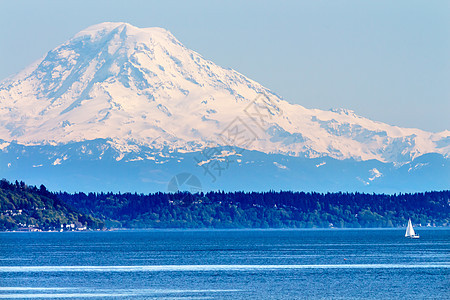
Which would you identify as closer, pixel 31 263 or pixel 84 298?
pixel 84 298

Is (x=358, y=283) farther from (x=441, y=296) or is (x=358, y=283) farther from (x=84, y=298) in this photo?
(x=84, y=298)

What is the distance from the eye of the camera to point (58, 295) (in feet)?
430

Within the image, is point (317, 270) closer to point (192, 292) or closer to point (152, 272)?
point (152, 272)

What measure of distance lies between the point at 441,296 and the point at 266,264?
61.3m

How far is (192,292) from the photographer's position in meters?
134

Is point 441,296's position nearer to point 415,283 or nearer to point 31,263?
point 415,283

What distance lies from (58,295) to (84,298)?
5500 millimetres

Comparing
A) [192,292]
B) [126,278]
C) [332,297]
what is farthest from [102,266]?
[332,297]

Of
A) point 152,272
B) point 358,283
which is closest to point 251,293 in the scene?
point 358,283

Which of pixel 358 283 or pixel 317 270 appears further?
pixel 317 270

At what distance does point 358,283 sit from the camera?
480ft

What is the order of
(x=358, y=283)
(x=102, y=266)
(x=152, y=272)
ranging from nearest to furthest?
(x=358, y=283)
(x=152, y=272)
(x=102, y=266)

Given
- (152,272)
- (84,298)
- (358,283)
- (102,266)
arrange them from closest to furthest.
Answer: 1. (84,298)
2. (358,283)
3. (152,272)
4. (102,266)

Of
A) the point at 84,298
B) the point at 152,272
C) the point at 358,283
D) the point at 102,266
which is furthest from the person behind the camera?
the point at 102,266
